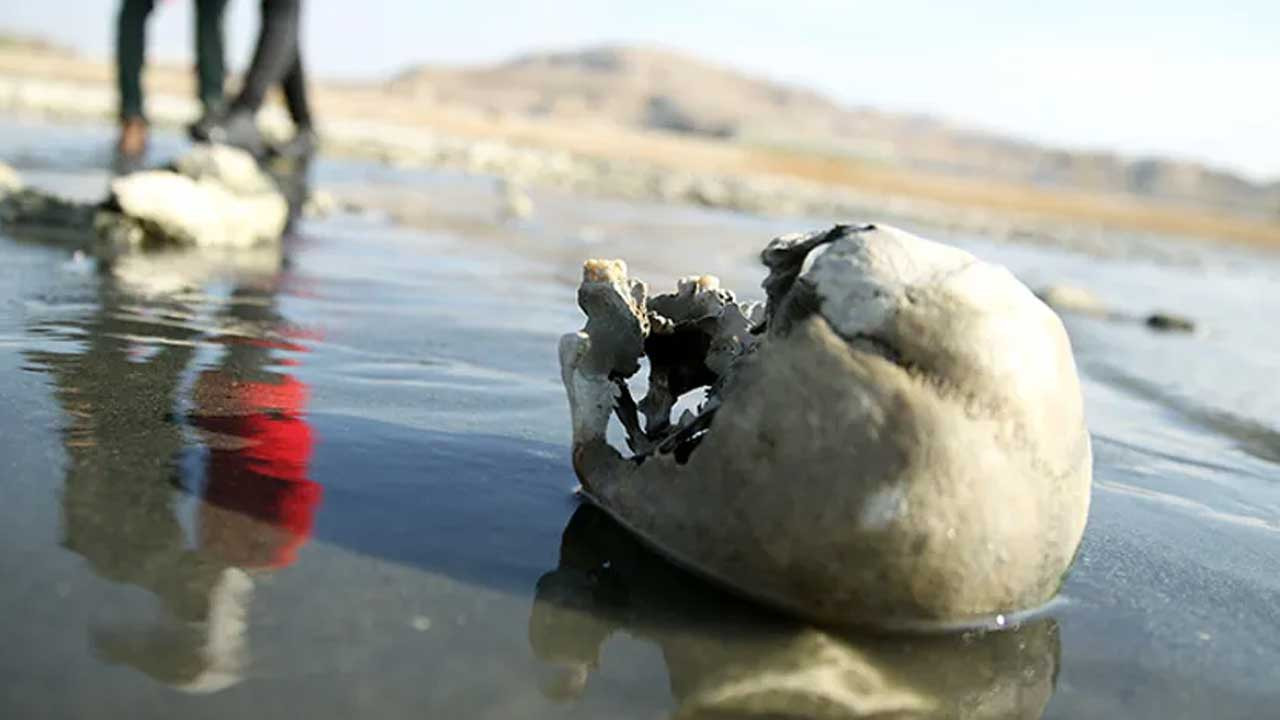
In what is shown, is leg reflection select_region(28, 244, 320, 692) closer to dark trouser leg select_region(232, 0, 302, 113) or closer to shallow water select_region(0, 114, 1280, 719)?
shallow water select_region(0, 114, 1280, 719)

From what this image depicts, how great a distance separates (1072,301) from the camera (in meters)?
8.09

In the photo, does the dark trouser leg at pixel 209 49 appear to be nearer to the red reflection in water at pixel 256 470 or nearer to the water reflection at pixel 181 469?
the water reflection at pixel 181 469

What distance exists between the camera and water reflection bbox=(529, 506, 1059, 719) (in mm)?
1889

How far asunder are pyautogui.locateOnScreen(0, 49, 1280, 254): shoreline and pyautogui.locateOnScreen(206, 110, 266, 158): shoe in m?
3.72

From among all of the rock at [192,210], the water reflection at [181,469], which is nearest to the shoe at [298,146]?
the rock at [192,210]

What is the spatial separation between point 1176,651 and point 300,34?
9156 millimetres

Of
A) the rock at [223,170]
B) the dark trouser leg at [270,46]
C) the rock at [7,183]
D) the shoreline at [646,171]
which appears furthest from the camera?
the shoreline at [646,171]

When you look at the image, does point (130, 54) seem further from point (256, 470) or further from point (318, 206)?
Answer: point (256, 470)

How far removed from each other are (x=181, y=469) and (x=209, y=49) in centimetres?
825

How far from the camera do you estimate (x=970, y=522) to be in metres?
2.17

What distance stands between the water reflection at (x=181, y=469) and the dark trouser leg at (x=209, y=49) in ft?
20.0

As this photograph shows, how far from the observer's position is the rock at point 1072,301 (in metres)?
7.99

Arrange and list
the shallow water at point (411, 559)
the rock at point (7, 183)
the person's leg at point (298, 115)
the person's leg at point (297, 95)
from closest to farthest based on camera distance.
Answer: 1. the shallow water at point (411, 559)
2. the rock at point (7, 183)
3. the person's leg at point (297, 95)
4. the person's leg at point (298, 115)

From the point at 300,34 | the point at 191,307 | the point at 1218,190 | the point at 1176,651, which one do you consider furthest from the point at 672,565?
the point at 1218,190
